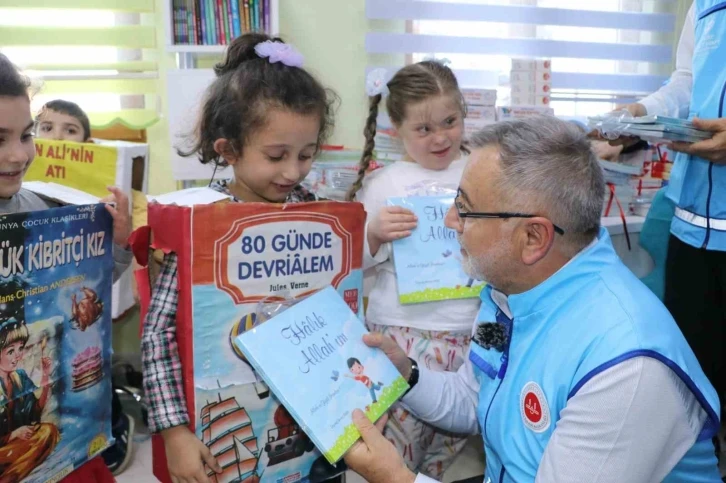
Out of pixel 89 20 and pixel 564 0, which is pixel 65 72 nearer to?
pixel 89 20

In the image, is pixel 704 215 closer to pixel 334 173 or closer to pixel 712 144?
pixel 712 144

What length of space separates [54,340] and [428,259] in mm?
958

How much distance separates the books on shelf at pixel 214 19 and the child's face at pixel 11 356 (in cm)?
206

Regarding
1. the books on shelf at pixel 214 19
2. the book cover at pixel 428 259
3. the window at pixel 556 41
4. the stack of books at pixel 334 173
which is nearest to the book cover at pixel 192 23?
the books on shelf at pixel 214 19

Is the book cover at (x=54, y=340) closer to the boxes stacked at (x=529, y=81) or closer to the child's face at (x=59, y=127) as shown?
the child's face at (x=59, y=127)

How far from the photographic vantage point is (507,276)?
1.21 m

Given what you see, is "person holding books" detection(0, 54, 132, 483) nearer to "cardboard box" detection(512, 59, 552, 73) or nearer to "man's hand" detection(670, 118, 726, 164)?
A: "man's hand" detection(670, 118, 726, 164)

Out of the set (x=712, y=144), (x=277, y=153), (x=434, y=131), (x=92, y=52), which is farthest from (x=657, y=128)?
(x=92, y=52)

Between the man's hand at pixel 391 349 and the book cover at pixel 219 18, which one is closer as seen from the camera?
the man's hand at pixel 391 349

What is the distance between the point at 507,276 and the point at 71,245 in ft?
2.60

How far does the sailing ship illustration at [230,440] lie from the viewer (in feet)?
3.72

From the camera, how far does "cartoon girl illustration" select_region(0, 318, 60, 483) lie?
970 mm

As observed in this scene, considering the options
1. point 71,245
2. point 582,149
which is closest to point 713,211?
point 582,149

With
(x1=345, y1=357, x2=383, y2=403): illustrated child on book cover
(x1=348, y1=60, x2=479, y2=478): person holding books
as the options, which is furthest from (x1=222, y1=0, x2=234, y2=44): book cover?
(x1=345, y1=357, x2=383, y2=403): illustrated child on book cover
